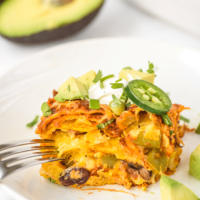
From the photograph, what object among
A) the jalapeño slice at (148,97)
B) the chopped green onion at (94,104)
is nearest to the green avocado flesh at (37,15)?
the chopped green onion at (94,104)

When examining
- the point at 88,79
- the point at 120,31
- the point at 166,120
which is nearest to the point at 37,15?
the point at 120,31

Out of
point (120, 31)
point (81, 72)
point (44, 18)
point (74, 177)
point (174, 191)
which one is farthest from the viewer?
point (120, 31)

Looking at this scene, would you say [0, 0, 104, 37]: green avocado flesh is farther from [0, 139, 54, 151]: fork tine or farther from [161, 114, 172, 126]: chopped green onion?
[161, 114, 172, 126]: chopped green onion

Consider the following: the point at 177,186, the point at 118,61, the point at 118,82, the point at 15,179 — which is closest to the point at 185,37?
the point at 118,61

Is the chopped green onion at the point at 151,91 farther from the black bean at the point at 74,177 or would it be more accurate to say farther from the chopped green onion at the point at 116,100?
the black bean at the point at 74,177

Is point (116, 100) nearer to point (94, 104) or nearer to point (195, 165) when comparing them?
Result: point (94, 104)

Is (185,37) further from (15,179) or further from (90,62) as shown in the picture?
(15,179)

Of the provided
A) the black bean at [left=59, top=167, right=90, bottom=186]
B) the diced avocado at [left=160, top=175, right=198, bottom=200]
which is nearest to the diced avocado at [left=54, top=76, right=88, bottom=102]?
the black bean at [left=59, top=167, right=90, bottom=186]
